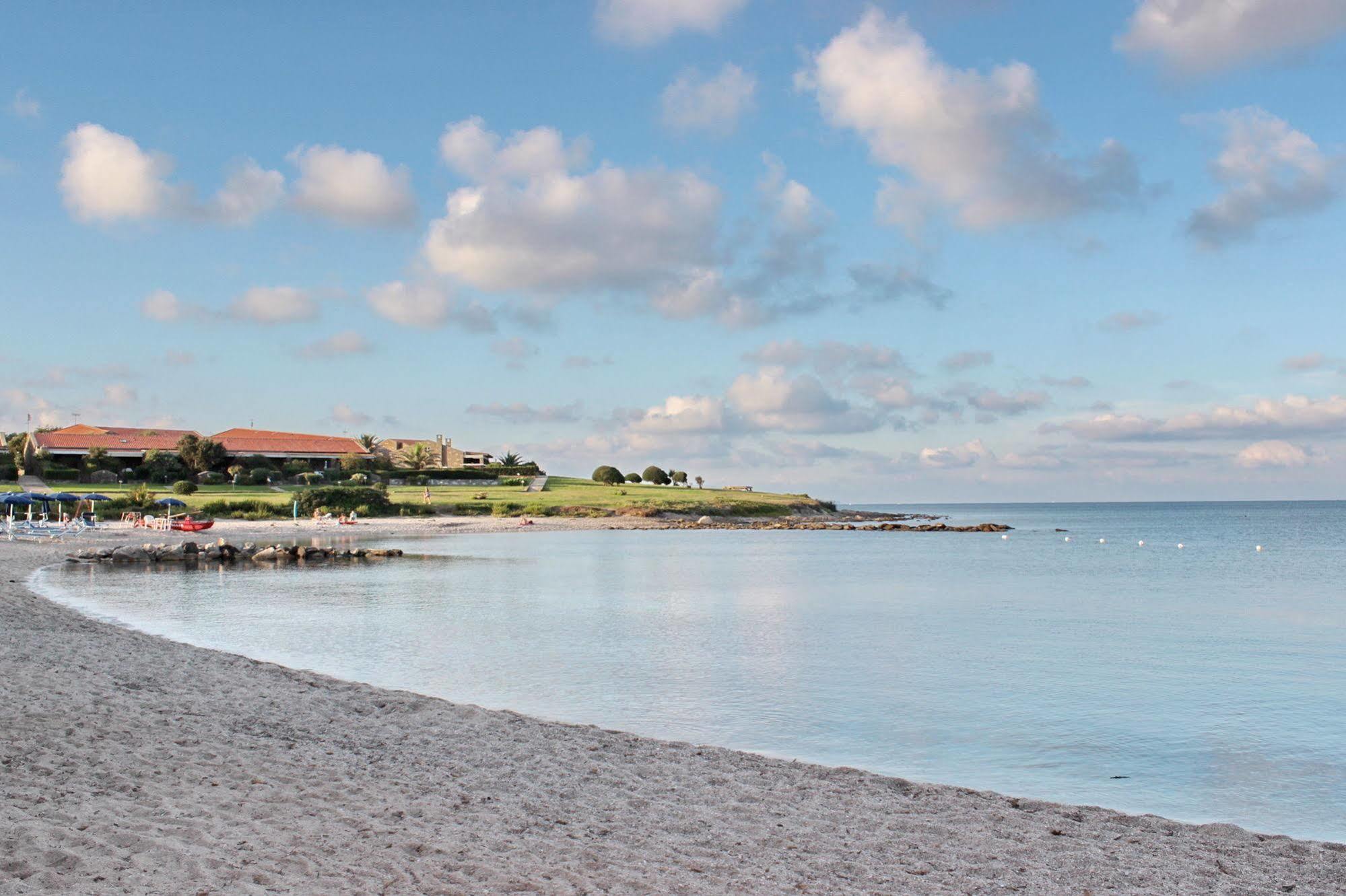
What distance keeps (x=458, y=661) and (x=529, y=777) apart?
7637 millimetres

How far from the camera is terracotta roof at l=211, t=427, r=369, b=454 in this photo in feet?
322

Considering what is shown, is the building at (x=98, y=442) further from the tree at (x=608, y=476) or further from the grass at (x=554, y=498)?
the tree at (x=608, y=476)

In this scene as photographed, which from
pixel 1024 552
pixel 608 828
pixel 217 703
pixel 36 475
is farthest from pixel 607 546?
pixel 36 475

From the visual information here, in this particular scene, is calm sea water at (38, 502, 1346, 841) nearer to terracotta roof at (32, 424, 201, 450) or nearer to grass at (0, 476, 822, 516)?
grass at (0, 476, 822, 516)

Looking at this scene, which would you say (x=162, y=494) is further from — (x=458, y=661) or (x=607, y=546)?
(x=458, y=661)

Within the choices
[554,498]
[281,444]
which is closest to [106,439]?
[281,444]

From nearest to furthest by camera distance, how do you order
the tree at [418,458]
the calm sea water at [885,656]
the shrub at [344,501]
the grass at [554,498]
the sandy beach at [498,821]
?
1. the sandy beach at [498,821]
2. the calm sea water at [885,656]
3. the shrub at [344,501]
4. the grass at [554,498]
5. the tree at [418,458]

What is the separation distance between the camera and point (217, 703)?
10742 mm

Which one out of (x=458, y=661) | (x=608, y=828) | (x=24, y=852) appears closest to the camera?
(x=24, y=852)

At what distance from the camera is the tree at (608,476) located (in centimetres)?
11344

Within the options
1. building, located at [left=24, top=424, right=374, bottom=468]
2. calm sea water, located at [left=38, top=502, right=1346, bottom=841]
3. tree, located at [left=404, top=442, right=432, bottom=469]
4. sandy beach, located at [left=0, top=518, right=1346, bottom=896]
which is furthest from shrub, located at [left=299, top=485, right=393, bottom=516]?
sandy beach, located at [left=0, top=518, right=1346, bottom=896]

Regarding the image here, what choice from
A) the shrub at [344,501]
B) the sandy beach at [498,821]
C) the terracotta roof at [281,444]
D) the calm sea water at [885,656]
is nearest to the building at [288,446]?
the terracotta roof at [281,444]

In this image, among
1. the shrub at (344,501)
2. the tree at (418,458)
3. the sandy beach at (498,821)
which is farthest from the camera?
the tree at (418,458)

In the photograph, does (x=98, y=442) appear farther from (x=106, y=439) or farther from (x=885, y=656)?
(x=885, y=656)
